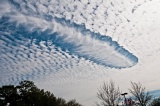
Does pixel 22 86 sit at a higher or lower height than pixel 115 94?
higher

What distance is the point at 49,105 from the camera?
161 feet

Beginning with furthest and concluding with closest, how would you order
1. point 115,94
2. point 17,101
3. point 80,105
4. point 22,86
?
point 80,105
point 22,86
point 17,101
point 115,94

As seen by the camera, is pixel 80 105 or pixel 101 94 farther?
pixel 80 105

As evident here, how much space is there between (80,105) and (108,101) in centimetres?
4910

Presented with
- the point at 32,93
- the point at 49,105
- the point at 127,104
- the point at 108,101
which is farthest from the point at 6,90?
the point at 108,101

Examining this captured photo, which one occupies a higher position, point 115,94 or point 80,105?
point 80,105

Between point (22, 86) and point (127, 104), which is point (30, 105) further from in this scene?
point (127, 104)

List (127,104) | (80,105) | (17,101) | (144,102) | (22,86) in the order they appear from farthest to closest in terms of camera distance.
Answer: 1. (80,105)
2. (22,86)
3. (17,101)
4. (127,104)
5. (144,102)

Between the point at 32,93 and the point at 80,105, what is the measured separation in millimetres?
26114

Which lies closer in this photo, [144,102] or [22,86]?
[144,102]


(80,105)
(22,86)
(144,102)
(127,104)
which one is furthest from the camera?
(80,105)

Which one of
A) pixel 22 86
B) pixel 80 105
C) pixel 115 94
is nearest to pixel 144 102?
pixel 115 94

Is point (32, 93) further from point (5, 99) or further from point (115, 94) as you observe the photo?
point (115, 94)

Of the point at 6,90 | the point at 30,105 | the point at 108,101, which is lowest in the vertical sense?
the point at 108,101
